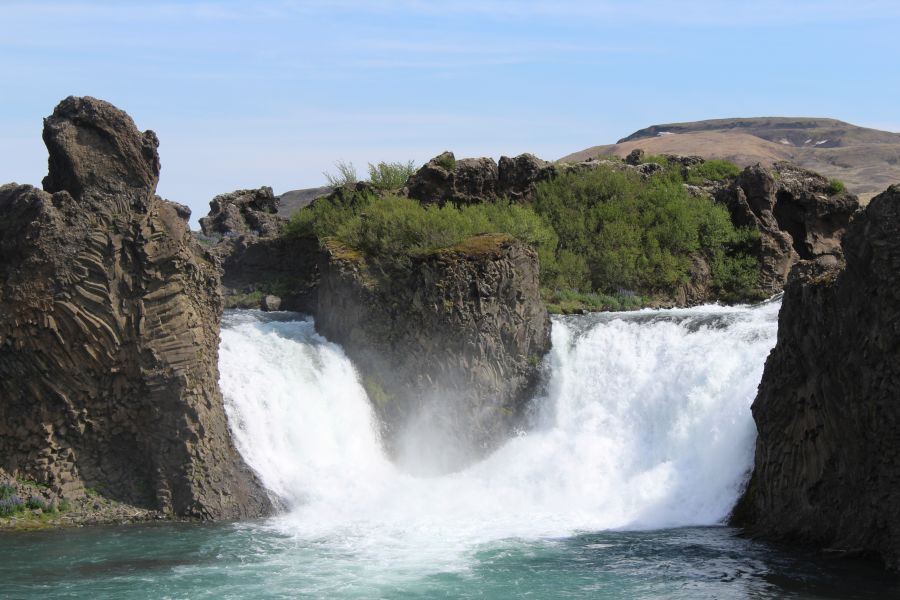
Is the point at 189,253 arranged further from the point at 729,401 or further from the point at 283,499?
the point at 729,401

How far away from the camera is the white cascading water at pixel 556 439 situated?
86.9 ft

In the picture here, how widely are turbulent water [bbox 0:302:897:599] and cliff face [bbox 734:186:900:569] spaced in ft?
3.41

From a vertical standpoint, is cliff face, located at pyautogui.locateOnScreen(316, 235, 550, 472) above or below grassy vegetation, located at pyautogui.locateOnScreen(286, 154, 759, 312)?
below

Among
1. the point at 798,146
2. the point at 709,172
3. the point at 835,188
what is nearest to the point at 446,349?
the point at 835,188

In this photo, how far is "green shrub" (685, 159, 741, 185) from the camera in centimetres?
4794

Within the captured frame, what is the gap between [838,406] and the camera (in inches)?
884

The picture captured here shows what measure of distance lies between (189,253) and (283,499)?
6244 mm

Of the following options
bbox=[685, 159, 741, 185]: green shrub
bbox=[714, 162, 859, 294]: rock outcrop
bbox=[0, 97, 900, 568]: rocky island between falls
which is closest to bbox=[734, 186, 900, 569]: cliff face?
bbox=[0, 97, 900, 568]: rocky island between falls

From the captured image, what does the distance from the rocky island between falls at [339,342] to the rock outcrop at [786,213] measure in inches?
327

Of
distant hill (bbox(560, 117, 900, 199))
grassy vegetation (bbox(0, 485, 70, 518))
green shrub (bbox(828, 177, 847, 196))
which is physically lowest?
grassy vegetation (bbox(0, 485, 70, 518))

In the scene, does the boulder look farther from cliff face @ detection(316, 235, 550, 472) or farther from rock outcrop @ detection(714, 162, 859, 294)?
rock outcrop @ detection(714, 162, 859, 294)

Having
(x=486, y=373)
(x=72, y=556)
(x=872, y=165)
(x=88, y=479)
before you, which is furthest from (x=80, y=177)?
(x=872, y=165)

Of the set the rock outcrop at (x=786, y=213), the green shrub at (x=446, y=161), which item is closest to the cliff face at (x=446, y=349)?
the green shrub at (x=446, y=161)

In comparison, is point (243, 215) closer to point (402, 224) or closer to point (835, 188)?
point (402, 224)
